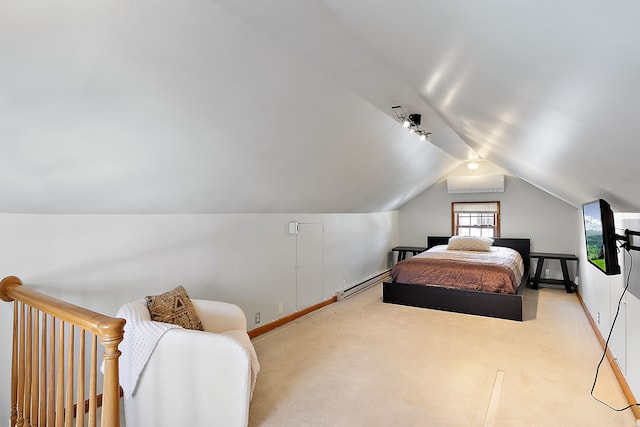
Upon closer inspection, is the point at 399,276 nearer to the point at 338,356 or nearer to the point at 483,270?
the point at 483,270

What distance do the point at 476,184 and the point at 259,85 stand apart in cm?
572

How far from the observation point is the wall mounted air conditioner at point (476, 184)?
6715mm

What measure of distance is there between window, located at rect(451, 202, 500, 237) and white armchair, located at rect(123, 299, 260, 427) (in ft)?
20.4

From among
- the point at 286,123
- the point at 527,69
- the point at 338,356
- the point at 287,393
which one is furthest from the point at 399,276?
the point at 527,69

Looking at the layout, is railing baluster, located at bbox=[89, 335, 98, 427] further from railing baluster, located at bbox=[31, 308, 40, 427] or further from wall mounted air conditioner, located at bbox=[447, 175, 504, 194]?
wall mounted air conditioner, located at bbox=[447, 175, 504, 194]

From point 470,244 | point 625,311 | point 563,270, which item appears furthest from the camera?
point 470,244

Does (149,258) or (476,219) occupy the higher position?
(476,219)

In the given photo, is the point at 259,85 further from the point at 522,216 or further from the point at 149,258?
the point at 522,216

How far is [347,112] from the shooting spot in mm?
3080

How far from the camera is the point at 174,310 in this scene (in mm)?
2510

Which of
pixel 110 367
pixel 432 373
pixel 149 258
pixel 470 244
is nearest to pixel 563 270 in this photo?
pixel 470 244

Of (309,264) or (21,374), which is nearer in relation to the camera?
(21,374)

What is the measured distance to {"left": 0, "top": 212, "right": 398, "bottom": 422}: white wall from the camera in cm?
228

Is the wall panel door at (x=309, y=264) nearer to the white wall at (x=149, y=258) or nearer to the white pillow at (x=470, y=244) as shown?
the white wall at (x=149, y=258)
